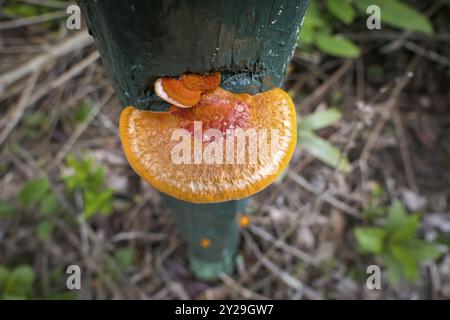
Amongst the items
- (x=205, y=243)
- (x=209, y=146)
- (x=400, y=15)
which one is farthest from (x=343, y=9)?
(x=209, y=146)

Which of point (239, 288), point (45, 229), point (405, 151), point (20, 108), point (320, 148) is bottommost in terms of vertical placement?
point (239, 288)

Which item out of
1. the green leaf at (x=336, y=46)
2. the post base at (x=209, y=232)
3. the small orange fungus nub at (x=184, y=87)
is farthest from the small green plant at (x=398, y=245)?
the small orange fungus nub at (x=184, y=87)

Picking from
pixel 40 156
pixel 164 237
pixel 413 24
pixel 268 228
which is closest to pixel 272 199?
pixel 268 228

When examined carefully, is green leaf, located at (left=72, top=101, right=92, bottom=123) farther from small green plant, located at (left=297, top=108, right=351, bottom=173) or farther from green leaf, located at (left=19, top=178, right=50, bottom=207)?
small green plant, located at (left=297, top=108, right=351, bottom=173)

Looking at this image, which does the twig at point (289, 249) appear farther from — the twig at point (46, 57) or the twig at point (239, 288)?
the twig at point (46, 57)

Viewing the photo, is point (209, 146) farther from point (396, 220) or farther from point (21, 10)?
point (21, 10)

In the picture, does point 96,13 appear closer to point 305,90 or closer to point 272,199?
point 272,199
